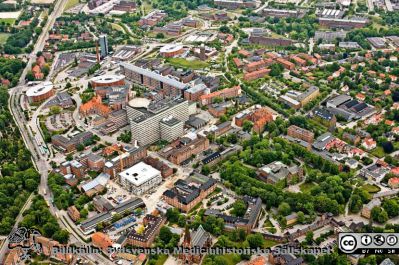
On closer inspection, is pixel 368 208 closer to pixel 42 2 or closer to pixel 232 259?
pixel 232 259

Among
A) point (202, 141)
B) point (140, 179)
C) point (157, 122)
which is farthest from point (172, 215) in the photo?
point (157, 122)

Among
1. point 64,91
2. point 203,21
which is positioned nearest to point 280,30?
point 203,21

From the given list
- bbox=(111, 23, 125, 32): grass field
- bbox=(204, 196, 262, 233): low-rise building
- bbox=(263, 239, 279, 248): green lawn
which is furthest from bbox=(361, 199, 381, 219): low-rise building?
bbox=(111, 23, 125, 32): grass field

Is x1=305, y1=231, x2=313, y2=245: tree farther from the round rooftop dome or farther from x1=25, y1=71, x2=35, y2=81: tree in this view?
x1=25, y1=71, x2=35, y2=81: tree

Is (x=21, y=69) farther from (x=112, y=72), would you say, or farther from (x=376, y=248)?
(x=376, y=248)

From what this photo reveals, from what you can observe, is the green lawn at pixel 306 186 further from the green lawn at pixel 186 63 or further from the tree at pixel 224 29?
the tree at pixel 224 29
